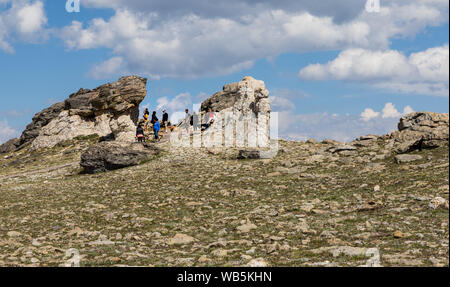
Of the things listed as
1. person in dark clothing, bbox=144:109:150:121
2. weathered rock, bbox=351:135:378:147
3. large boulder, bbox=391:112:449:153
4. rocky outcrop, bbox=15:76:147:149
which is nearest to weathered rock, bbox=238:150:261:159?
weathered rock, bbox=351:135:378:147

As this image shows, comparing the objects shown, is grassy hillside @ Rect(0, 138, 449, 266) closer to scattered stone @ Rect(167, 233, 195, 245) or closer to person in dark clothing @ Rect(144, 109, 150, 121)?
scattered stone @ Rect(167, 233, 195, 245)

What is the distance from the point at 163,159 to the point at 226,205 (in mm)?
15284

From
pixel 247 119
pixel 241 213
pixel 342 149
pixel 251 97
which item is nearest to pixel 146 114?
pixel 251 97

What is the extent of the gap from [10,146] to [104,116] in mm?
17336

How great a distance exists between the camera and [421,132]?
2916 centimetres

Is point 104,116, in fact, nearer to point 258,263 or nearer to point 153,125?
point 153,125

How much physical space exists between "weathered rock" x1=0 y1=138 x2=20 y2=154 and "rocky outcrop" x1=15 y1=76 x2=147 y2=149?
7816 mm

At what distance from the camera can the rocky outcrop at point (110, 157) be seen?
34406 millimetres

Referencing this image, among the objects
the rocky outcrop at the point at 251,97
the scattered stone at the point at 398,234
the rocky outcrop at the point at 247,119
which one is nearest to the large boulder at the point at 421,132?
the rocky outcrop at the point at 247,119

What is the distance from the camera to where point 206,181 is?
1027 inches

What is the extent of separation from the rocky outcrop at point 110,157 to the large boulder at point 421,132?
19.0 metres
